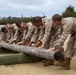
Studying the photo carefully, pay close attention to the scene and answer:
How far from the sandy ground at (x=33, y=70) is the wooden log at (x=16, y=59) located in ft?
0.93

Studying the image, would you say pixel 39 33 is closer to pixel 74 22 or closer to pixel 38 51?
pixel 38 51

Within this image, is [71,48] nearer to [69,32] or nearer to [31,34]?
[69,32]

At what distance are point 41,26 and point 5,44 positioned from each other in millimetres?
4104

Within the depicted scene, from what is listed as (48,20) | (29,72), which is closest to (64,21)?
(48,20)

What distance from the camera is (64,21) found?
374 inches

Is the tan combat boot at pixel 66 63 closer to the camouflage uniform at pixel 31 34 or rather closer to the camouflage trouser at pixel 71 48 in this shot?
the camouflage trouser at pixel 71 48

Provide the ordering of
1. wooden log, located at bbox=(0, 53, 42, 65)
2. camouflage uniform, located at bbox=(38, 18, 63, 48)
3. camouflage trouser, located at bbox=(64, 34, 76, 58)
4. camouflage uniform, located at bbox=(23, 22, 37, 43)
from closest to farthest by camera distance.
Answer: camouflage trouser, located at bbox=(64, 34, 76, 58)
camouflage uniform, located at bbox=(38, 18, 63, 48)
wooden log, located at bbox=(0, 53, 42, 65)
camouflage uniform, located at bbox=(23, 22, 37, 43)

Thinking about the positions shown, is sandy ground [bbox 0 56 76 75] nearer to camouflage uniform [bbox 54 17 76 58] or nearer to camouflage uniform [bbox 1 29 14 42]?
camouflage uniform [bbox 54 17 76 58]

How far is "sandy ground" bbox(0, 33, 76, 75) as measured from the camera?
9.54 meters

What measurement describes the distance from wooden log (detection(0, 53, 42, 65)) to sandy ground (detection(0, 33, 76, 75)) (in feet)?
0.93

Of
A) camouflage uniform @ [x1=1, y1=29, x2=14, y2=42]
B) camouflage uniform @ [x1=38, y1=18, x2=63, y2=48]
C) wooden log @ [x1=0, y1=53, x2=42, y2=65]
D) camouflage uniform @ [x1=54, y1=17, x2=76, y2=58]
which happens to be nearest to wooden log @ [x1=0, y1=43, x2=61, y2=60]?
wooden log @ [x1=0, y1=53, x2=42, y2=65]

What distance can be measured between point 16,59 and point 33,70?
5.11 feet

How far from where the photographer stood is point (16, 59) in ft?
37.9

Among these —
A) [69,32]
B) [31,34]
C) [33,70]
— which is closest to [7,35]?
[31,34]
